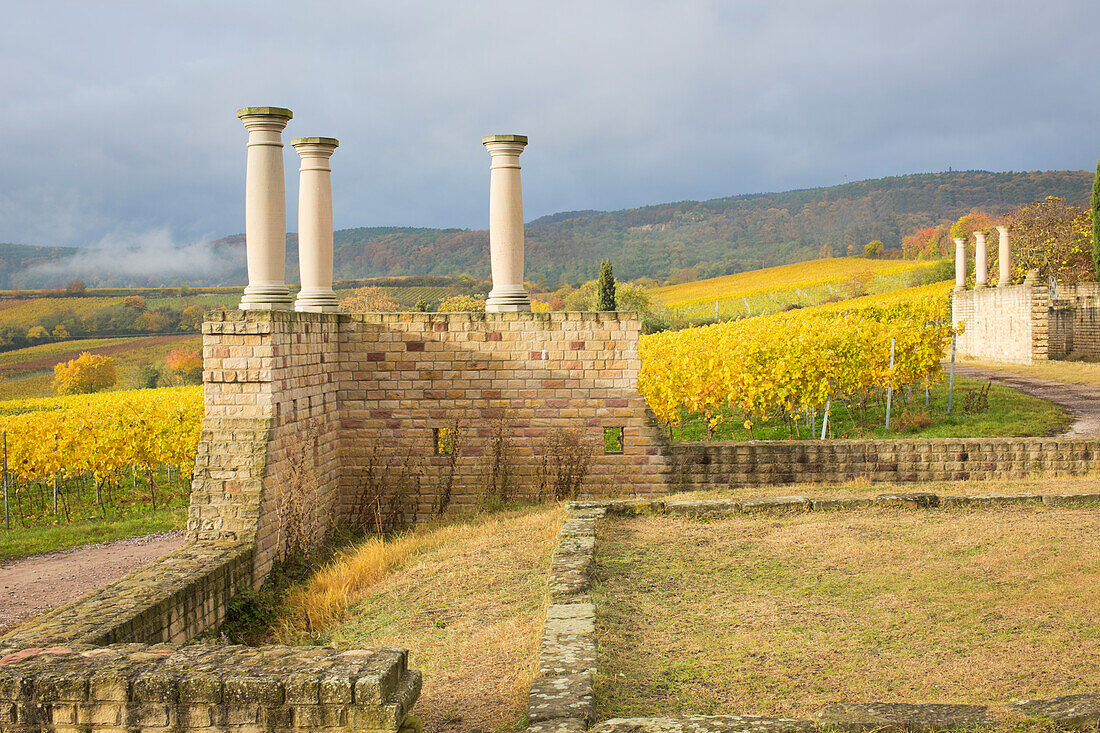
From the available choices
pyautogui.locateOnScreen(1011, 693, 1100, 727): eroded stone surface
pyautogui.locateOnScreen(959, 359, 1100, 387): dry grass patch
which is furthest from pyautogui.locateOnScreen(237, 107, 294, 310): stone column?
pyautogui.locateOnScreen(959, 359, 1100, 387): dry grass patch

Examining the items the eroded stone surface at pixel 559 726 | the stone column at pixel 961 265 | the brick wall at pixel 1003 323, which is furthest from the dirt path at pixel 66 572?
the stone column at pixel 961 265

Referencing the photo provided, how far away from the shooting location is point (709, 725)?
150 inches

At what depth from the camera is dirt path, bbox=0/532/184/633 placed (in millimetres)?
11039

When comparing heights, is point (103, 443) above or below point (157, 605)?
above

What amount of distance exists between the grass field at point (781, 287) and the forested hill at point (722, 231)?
16.1m

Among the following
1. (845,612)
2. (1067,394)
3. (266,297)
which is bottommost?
(845,612)

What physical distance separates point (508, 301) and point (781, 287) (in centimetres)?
6153

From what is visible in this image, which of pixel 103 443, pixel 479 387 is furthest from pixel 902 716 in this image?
pixel 103 443

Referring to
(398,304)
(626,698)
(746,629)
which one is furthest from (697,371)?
(398,304)

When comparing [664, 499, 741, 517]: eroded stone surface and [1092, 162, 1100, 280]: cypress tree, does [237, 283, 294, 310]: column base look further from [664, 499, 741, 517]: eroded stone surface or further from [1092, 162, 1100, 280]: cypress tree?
[1092, 162, 1100, 280]: cypress tree

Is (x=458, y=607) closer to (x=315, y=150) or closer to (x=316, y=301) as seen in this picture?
(x=316, y=301)

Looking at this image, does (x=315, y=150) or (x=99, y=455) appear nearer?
(x=315, y=150)

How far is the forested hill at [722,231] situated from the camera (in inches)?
3775

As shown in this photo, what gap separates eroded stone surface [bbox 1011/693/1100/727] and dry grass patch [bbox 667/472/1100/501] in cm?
550
